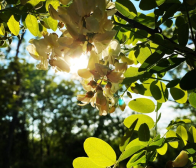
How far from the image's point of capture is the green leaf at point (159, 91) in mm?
687

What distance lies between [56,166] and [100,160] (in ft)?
40.0

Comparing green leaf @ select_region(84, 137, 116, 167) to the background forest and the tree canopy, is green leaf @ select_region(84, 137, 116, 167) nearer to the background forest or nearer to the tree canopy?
the tree canopy

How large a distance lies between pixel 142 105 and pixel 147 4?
13.7 inches

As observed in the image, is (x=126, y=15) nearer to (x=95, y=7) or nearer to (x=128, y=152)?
(x=95, y=7)

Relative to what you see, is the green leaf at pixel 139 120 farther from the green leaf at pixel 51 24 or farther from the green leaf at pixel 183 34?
the green leaf at pixel 51 24

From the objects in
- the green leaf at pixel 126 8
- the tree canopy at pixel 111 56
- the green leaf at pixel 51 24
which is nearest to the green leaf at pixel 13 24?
the tree canopy at pixel 111 56

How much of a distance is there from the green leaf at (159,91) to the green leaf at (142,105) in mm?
55

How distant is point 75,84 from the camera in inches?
623

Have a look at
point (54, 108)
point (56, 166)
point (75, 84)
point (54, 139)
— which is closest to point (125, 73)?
point (56, 166)

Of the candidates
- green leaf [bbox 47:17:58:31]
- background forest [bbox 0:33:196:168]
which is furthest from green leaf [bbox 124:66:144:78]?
background forest [bbox 0:33:196:168]

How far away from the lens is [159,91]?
0.69 metres

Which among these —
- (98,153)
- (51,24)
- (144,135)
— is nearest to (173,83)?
(144,135)

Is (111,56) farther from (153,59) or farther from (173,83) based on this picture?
(173,83)

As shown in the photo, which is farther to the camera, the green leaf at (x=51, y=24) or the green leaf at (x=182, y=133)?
the green leaf at (x=51, y=24)
